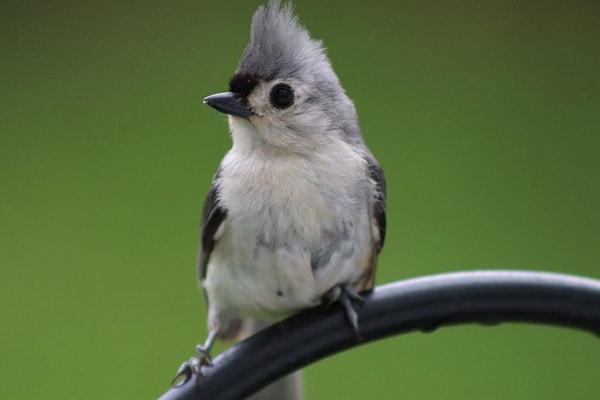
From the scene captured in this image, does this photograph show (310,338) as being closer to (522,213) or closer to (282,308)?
(282,308)

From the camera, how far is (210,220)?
1.79 meters

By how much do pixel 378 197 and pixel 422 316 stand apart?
39 centimetres

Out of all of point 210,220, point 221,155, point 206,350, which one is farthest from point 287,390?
point 221,155

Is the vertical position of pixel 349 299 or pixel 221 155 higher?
pixel 221 155

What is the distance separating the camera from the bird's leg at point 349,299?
1.55 metres

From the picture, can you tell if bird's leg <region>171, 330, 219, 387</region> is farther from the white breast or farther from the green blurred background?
the green blurred background

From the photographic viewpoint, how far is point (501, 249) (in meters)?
2.97

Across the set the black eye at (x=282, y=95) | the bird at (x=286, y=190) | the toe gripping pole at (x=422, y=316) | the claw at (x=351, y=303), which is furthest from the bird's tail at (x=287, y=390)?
the black eye at (x=282, y=95)

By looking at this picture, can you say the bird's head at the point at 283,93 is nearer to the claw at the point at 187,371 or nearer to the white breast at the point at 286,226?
the white breast at the point at 286,226

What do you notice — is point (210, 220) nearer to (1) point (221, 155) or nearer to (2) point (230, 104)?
(2) point (230, 104)

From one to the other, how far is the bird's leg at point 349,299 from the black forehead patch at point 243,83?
37cm

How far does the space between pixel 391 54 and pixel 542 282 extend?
1.94 meters

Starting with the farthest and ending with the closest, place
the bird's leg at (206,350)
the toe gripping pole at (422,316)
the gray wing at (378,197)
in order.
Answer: the gray wing at (378,197) < the bird's leg at (206,350) < the toe gripping pole at (422,316)

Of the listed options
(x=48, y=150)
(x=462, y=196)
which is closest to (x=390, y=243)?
(x=462, y=196)
